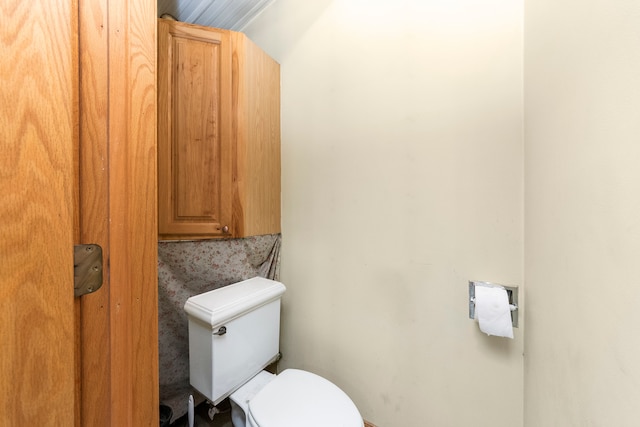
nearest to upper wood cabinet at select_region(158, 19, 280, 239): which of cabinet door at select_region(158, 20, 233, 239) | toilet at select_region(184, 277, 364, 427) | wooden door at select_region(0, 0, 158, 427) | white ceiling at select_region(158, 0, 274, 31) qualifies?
cabinet door at select_region(158, 20, 233, 239)

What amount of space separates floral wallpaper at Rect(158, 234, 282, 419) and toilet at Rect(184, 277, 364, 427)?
0.36 ft

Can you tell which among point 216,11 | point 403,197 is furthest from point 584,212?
Answer: point 216,11

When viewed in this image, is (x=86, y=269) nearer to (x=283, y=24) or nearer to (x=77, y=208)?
(x=77, y=208)

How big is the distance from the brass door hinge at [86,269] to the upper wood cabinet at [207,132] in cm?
69

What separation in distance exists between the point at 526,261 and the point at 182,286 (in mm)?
1425

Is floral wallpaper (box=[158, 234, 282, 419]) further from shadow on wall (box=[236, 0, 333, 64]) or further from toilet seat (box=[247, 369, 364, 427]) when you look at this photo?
shadow on wall (box=[236, 0, 333, 64])

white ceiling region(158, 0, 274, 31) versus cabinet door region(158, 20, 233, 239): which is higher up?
white ceiling region(158, 0, 274, 31)

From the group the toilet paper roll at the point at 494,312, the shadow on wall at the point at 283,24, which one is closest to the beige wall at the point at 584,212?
the toilet paper roll at the point at 494,312

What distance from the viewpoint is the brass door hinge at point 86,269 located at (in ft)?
1.26

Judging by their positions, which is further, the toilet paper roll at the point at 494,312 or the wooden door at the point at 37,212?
the toilet paper roll at the point at 494,312

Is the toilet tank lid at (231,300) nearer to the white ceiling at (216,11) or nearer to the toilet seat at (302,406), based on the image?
the toilet seat at (302,406)

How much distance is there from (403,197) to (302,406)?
916 millimetres

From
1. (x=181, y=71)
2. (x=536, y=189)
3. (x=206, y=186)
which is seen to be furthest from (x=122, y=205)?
(x=536, y=189)

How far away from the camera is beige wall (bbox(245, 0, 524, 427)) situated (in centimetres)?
83
